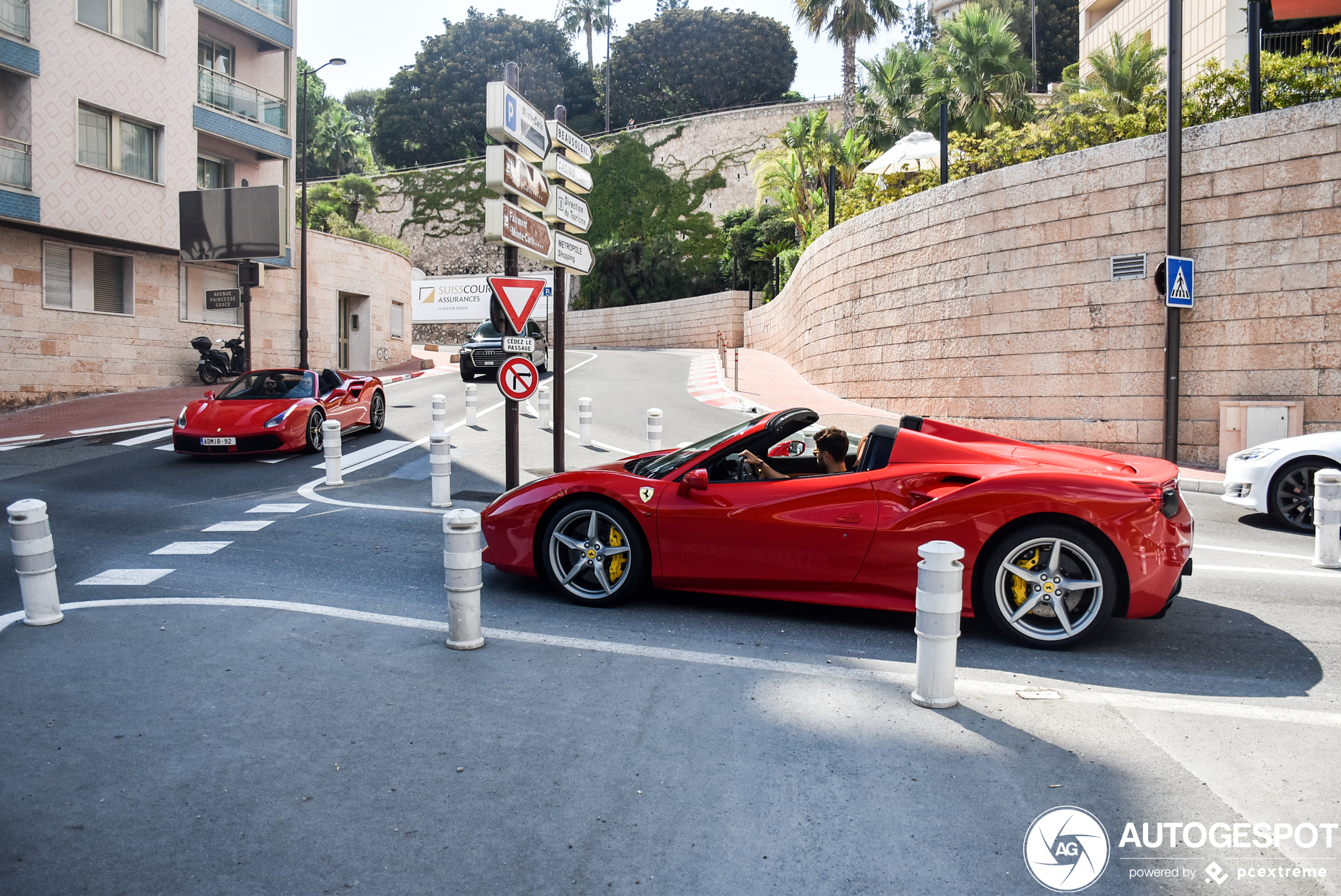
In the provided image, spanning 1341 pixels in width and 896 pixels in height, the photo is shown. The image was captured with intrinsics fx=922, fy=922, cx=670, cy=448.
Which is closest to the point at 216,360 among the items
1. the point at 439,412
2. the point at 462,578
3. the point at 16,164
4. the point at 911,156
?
the point at 16,164

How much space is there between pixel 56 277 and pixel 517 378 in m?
18.0

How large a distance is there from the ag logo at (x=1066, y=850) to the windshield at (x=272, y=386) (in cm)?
1230

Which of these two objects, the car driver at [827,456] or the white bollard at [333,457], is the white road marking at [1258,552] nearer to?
the car driver at [827,456]

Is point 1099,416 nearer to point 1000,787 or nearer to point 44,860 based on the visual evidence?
point 1000,787

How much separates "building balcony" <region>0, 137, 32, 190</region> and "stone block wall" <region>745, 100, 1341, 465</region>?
59.9 ft

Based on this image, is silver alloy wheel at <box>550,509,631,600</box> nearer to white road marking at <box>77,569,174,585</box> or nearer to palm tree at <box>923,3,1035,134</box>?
white road marking at <box>77,569,174,585</box>

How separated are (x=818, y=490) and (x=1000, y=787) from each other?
215cm

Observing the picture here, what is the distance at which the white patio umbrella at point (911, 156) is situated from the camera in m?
21.2

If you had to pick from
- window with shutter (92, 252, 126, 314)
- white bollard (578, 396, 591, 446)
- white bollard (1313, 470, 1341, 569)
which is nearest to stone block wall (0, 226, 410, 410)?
window with shutter (92, 252, 126, 314)

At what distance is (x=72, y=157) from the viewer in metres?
20.7

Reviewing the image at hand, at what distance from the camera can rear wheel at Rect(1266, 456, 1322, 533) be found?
Result: 833 centimetres

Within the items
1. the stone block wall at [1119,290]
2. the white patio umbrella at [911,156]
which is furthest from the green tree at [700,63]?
the stone block wall at [1119,290]

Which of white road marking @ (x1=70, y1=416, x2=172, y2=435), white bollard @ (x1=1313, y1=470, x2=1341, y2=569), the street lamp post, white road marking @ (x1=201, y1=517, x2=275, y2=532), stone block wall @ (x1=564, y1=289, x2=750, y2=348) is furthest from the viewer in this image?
stone block wall @ (x1=564, y1=289, x2=750, y2=348)

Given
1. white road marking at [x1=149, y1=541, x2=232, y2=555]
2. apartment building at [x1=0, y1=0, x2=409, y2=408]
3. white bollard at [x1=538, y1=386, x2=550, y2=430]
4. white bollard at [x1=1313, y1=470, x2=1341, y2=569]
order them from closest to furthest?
white bollard at [x1=1313, y1=470, x2=1341, y2=569]
white road marking at [x1=149, y1=541, x2=232, y2=555]
white bollard at [x1=538, y1=386, x2=550, y2=430]
apartment building at [x1=0, y1=0, x2=409, y2=408]
